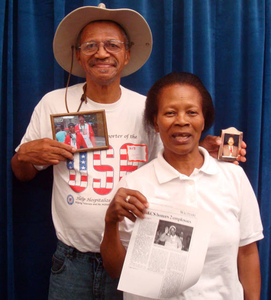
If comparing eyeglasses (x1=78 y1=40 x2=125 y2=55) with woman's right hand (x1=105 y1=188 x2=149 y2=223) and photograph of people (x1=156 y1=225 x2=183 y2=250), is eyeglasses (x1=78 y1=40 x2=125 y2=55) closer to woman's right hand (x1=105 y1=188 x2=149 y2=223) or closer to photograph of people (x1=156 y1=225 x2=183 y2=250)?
woman's right hand (x1=105 y1=188 x2=149 y2=223)

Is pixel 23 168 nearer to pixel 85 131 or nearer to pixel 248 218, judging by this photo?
pixel 85 131

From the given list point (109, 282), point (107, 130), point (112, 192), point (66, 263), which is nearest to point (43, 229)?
point (66, 263)

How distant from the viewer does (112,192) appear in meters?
1.28

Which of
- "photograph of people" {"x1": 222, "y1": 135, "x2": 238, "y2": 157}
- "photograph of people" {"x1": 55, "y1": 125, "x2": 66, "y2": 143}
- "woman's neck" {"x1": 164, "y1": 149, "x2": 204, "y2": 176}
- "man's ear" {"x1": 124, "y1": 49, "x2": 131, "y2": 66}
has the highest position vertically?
"man's ear" {"x1": 124, "y1": 49, "x2": 131, "y2": 66}

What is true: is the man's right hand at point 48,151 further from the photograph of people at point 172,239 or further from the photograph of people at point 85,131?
the photograph of people at point 172,239

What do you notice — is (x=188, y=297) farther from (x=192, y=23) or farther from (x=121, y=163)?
(x=192, y=23)

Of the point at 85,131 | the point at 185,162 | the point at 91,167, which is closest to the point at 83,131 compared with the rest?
the point at 85,131

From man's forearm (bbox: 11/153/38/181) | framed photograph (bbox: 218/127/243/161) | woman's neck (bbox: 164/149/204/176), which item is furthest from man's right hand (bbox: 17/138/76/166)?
framed photograph (bbox: 218/127/243/161)

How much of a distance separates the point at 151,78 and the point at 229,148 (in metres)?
0.80

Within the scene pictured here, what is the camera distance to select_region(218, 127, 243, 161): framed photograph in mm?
1238

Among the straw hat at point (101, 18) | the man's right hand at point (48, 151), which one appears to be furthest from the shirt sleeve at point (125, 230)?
the straw hat at point (101, 18)

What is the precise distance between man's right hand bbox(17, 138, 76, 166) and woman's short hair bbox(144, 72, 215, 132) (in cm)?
40

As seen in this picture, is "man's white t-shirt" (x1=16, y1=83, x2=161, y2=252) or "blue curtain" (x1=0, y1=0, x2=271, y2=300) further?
"blue curtain" (x1=0, y1=0, x2=271, y2=300)

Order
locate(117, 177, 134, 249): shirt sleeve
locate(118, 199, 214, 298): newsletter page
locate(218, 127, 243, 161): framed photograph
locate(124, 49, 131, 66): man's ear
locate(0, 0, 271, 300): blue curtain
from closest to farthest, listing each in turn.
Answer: locate(118, 199, 214, 298): newsletter page
locate(117, 177, 134, 249): shirt sleeve
locate(218, 127, 243, 161): framed photograph
locate(124, 49, 131, 66): man's ear
locate(0, 0, 271, 300): blue curtain
